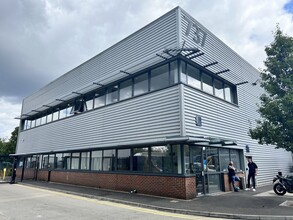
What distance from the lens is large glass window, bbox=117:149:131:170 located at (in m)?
13.4

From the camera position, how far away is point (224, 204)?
29.7ft

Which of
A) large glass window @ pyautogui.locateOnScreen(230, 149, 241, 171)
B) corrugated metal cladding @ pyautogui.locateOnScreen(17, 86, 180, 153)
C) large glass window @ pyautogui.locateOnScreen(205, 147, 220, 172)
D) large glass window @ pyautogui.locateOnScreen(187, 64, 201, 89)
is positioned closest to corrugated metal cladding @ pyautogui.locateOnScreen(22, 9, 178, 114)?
large glass window @ pyautogui.locateOnScreen(187, 64, 201, 89)

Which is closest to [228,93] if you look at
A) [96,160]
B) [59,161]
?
[96,160]

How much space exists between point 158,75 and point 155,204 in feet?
22.7

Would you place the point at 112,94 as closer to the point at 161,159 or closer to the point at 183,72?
the point at 183,72

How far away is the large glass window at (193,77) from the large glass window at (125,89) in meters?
3.85

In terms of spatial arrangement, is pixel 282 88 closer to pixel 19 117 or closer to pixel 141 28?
pixel 141 28

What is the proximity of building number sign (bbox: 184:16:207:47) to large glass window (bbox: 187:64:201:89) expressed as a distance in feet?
5.34

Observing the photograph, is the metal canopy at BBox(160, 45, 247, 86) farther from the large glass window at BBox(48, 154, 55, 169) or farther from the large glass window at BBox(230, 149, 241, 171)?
the large glass window at BBox(48, 154, 55, 169)

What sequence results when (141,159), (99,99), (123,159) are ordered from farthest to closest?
(99,99), (123,159), (141,159)

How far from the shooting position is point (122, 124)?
14.0 meters

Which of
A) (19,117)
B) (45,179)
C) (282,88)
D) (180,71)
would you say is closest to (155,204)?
(180,71)

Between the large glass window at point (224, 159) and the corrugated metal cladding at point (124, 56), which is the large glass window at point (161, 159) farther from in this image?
the corrugated metal cladding at point (124, 56)

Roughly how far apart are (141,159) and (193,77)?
543 cm
